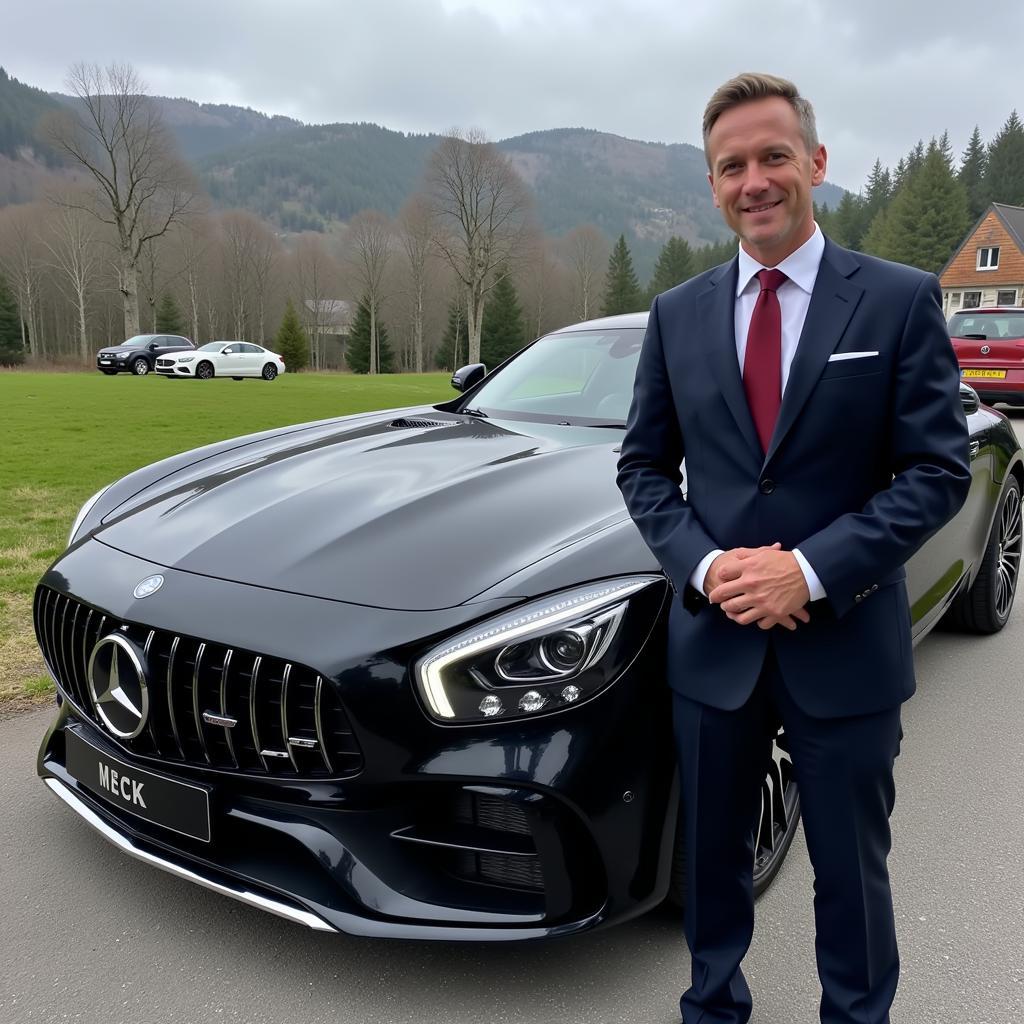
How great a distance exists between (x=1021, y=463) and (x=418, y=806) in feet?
13.7

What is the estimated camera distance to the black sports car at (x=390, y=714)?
177 cm

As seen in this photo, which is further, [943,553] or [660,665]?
[943,553]

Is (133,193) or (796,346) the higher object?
(133,193)

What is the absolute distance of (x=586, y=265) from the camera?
7450cm

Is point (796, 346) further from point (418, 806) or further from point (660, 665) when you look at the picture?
point (418, 806)

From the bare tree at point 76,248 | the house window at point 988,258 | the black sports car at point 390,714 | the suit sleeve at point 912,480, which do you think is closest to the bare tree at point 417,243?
the bare tree at point 76,248

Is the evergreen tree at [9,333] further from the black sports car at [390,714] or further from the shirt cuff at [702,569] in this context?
the shirt cuff at [702,569]

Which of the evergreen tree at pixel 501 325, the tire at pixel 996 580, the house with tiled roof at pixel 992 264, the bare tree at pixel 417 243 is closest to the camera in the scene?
the tire at pixel 996 580

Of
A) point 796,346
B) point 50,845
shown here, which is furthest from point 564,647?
point 50,845

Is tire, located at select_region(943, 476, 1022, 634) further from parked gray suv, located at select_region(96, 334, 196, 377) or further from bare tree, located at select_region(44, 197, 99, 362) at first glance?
bare tree, located at select_region(44, 197, 99, 362)

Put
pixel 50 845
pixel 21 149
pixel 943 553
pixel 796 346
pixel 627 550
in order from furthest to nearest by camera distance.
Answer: pixel 21 149, pixel 943 553, pixel 50 845, pixel 627 550, pixel 796 346

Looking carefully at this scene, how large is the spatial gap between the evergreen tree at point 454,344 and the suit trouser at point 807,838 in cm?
6216

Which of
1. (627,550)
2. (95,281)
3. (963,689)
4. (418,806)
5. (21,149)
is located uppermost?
(21,149)

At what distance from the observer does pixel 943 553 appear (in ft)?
11.1
